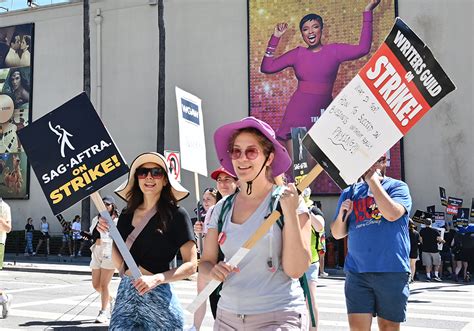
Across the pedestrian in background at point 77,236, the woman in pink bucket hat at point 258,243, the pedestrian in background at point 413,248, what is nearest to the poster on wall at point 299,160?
the woman in pink bucket hat at point 258,243

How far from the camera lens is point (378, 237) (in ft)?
14.9

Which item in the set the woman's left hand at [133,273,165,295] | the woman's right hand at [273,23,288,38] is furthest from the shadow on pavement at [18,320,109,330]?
the woman's right hand at [273,23,288,38]

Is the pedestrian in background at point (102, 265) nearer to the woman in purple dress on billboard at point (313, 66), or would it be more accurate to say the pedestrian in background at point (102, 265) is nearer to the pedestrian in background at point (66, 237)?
the woman in purple dress on billboard at point (313, 66)

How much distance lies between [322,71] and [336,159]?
65.6 feet

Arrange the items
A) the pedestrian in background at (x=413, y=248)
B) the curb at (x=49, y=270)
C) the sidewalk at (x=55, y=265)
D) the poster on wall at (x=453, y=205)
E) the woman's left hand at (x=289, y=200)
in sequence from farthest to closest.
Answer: the poster on wall at (x=453, y=205) < the sidewalk at (x=55, y=265) < the curb at (x=49, y=270) < the pedestrian in background at (x=413, y=248) < the woman's left hand at (x=289, y=200)

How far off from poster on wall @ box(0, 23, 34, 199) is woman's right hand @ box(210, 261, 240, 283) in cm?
2712

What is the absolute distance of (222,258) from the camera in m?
3.37

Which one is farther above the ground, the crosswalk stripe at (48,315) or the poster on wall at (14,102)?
the poster on wall at (14,102)

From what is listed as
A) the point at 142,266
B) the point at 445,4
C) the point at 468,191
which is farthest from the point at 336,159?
the point at 445,4

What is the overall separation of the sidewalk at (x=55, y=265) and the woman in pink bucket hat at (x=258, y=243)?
51.1 feet

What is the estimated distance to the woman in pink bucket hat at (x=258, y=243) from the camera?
9.77 feet

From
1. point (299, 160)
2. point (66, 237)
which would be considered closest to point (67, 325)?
point (299, 160)

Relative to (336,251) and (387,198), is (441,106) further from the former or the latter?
(387,198)

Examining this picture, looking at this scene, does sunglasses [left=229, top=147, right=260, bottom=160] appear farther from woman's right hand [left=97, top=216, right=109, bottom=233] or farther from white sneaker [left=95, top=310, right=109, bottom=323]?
white sneaker [left=95, top=310, right=109, bottom=323]
